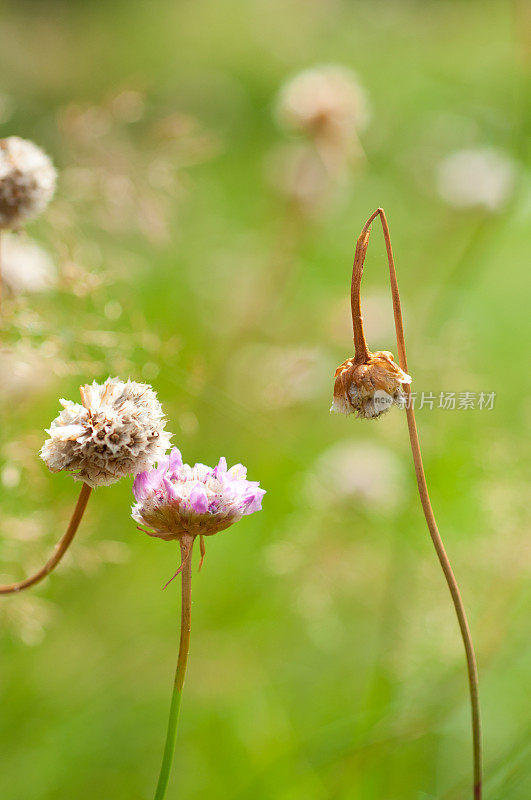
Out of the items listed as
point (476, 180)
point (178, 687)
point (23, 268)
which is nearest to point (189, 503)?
point (178, 687)

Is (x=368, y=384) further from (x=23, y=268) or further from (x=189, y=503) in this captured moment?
(x=23, y=268)

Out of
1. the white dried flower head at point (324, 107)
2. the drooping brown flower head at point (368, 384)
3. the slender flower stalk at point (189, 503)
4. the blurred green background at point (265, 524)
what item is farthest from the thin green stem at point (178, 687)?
the white dried flower head at point (324, 107)

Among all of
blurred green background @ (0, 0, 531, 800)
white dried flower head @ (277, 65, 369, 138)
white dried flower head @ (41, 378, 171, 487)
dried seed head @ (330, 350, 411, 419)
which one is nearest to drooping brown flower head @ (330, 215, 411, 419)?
dried seed head @ (330, 350, 411, 419)

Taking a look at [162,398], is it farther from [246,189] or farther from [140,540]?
[246,189]

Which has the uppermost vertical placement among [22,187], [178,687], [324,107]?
[324,107]

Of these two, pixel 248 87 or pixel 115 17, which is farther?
pixel 115 17

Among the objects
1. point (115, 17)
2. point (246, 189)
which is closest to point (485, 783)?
point (246, 189)
